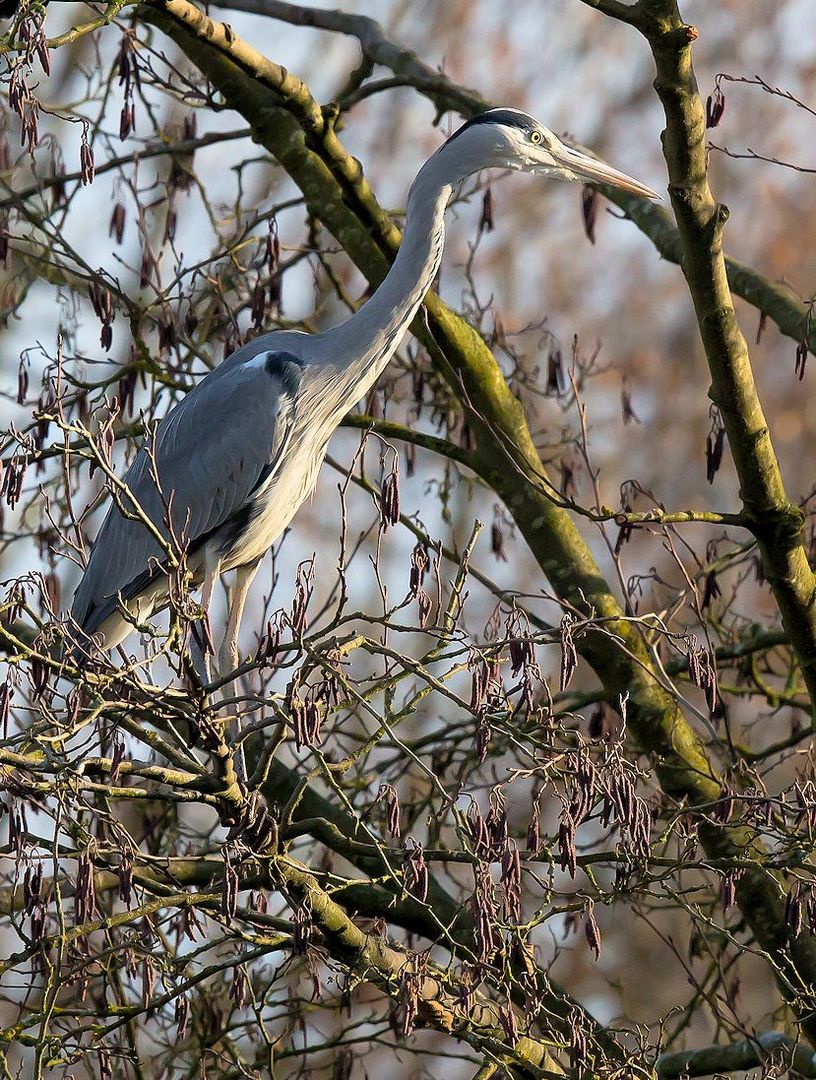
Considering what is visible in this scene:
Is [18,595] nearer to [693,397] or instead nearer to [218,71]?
[218,71]

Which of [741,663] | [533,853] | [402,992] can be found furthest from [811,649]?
[402,992]

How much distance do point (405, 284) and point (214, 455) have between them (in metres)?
0.86

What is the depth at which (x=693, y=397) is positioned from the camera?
13406 mm

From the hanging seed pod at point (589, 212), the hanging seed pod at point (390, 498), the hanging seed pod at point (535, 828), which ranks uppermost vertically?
the hanging seed pod at point (589, 212)

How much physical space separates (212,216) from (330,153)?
81cm

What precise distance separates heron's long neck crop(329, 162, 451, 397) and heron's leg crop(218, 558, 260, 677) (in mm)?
879

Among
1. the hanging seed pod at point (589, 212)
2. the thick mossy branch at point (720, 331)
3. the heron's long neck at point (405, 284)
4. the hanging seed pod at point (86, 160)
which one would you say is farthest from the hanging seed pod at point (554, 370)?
the hanging seed pod at point (86, 160)

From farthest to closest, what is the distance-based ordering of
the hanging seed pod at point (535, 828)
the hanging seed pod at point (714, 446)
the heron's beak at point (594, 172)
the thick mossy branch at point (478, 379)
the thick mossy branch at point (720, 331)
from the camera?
the heron's beak at point (594, 172)
the thick mossy branch at point (478, 379)
the hanging seed pod at point (714, 446)
the thick mossy branch at point (720, 331)
the hanging seed pod at point (535, 828)

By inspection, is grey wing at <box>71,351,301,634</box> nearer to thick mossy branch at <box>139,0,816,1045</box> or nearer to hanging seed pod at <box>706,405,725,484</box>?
thick mossy branch at <box>139,0,816,1045</box>

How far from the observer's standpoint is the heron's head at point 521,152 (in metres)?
4.90

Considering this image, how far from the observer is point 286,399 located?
500cm

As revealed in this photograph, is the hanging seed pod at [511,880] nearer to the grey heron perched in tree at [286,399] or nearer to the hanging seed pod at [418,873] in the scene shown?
the hanging seed pod at [418,873]

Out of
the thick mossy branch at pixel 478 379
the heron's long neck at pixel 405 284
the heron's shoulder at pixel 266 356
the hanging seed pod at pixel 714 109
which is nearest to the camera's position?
the hanging seed pod at pixel 714 109

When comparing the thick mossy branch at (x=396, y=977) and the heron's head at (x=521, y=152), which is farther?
the heron's head at (x=521, y=152)
